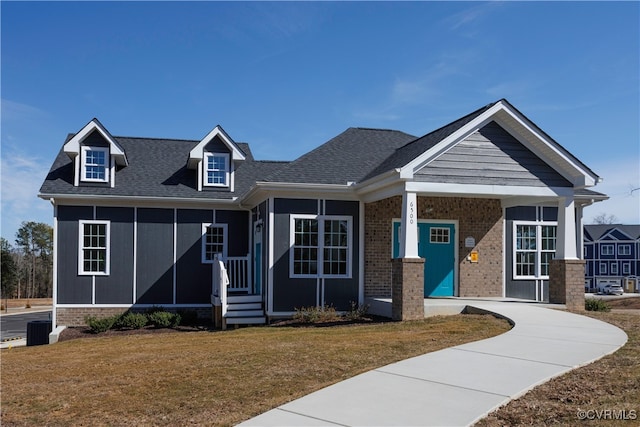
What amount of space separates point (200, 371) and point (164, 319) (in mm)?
9956

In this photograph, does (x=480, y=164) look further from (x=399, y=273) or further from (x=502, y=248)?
(x=502, y=248)

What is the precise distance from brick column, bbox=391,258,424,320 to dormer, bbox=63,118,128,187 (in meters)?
10.7

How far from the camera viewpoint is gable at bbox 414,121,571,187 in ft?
47.9

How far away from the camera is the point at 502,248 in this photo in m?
18.7

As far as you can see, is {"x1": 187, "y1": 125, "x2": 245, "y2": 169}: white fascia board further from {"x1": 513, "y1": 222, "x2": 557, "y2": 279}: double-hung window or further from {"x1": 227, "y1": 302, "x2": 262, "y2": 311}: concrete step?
{"x1": 513, "y1": 222, "x2": 557, "y2": 279}: double-hung window

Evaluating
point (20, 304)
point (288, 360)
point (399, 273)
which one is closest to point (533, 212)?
point (399, 273)

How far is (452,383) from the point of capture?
7184mm

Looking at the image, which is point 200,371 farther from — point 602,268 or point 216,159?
point 602,268

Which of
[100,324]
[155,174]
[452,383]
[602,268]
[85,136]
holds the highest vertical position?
[85,136]

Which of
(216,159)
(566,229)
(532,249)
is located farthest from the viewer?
(216,159)

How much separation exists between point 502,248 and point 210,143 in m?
10.3

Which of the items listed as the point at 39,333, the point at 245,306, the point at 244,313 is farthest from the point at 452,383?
the point at 39,333

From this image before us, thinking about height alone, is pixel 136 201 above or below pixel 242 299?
above

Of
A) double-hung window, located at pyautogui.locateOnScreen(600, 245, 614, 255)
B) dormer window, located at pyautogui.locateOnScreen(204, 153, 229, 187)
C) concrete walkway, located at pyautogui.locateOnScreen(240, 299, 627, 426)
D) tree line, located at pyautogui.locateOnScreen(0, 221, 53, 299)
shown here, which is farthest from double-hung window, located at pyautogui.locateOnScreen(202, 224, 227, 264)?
double-hung window, located at pyautogui.locateOnScreen(600, 245, 614, 255)
